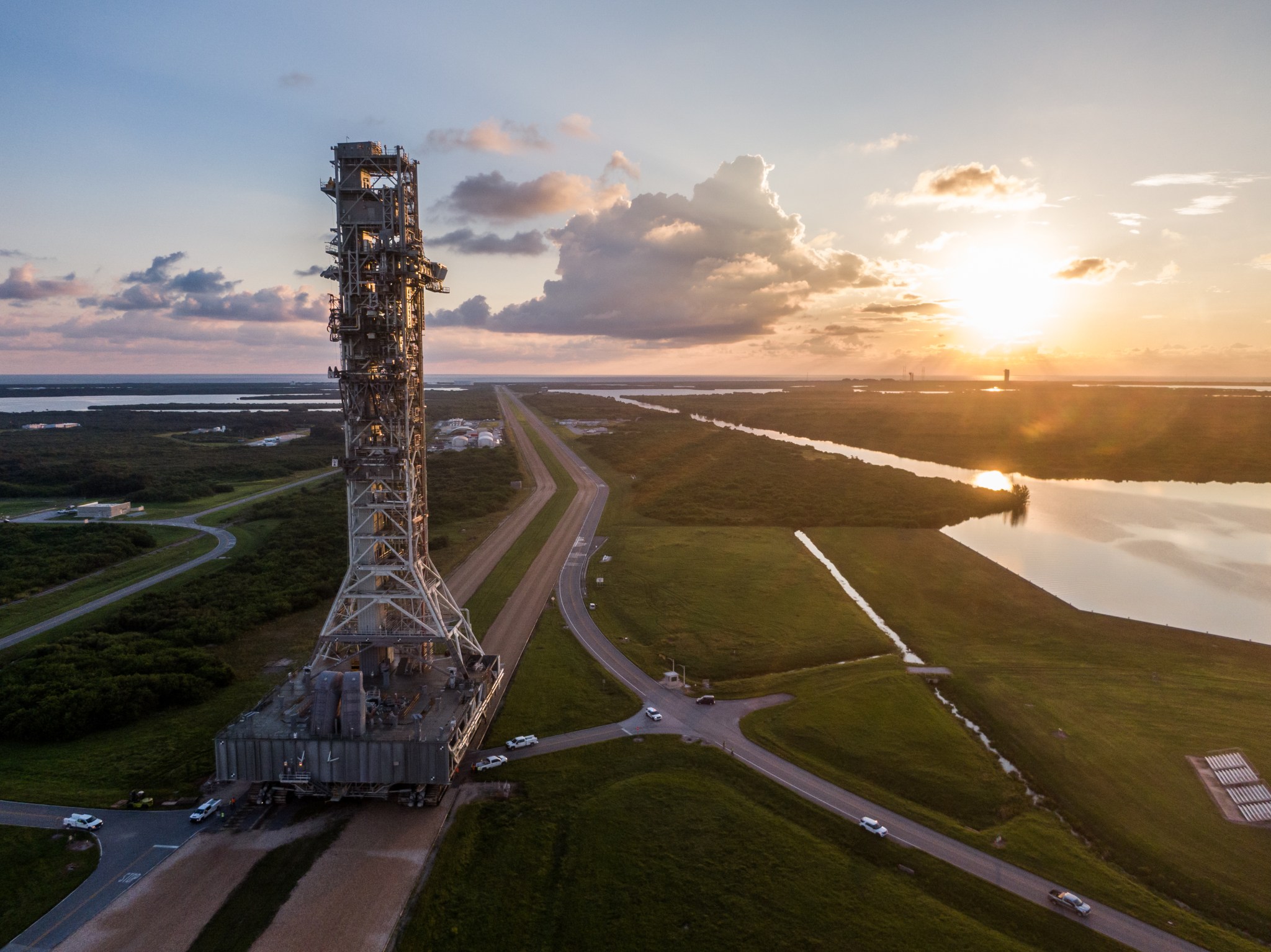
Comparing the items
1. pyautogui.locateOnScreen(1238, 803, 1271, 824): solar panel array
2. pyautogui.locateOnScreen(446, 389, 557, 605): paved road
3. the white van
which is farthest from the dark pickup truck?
pyautogui.locateOnScreen(446, 389, 557, 605): paved road

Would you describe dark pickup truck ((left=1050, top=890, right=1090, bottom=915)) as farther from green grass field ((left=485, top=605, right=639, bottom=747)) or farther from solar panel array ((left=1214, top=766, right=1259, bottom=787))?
green grass field ((left=485, top=605, right=639, bottom=747))

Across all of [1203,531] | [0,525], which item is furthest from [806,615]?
[0,525]

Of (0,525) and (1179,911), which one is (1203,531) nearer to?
(1179,911)

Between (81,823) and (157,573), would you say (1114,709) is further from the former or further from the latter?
(157,573)

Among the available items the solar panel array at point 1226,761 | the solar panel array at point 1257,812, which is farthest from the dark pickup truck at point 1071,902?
the solar panel array at point 1226,761

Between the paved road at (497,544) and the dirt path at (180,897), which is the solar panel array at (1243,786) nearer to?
the dirt path at (180,897)
